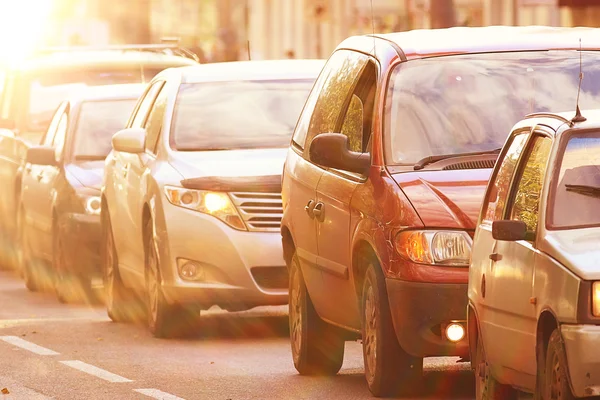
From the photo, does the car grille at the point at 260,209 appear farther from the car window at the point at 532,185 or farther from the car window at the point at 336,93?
the car window at the point at 532,185

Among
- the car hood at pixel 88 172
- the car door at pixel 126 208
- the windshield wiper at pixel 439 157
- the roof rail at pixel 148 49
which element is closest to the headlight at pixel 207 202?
the car door at pixel 126 208

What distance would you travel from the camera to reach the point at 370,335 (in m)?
10.3

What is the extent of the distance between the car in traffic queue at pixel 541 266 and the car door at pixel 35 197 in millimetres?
10511

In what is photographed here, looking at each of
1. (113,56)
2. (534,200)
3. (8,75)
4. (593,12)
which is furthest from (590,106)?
(593,12)

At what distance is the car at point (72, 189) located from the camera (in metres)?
17.6

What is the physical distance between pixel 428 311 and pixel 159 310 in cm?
474

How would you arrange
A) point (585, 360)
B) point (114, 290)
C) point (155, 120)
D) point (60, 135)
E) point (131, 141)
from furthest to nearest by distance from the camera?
point (60, 135)
point (114, 290)
point (155, 120)
point (131, 141)
point (585, 360)

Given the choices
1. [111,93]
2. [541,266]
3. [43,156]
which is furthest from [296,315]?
[111,93]

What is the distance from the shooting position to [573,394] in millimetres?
7359

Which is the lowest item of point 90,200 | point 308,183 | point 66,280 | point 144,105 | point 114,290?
point 66,280

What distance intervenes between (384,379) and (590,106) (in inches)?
71.3

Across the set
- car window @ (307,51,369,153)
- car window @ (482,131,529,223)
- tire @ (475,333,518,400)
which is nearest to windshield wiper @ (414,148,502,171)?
car window @ (307,51,369,153)

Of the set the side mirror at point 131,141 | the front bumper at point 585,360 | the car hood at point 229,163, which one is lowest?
the car hood at point 229,163

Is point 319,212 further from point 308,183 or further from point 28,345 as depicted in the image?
point 28,345
